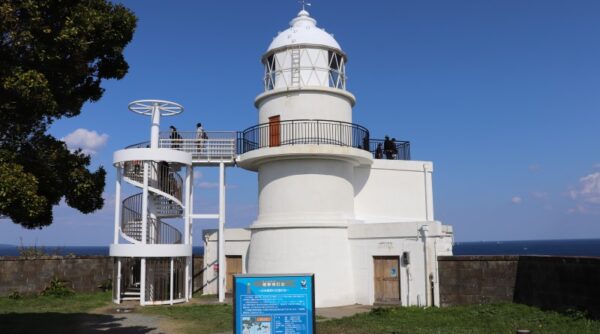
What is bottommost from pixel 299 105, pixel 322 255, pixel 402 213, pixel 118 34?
pixel 322 255

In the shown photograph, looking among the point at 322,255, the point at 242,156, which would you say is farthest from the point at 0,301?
the point at 322,255

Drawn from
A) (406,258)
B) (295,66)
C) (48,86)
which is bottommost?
(406,258)

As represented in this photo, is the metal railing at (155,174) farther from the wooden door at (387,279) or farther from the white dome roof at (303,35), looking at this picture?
the wooden door at (387,279)

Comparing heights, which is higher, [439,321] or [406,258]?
[406,258]

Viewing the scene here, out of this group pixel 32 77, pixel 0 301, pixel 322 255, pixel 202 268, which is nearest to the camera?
pixel 32 77

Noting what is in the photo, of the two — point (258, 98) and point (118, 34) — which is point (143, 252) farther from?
point (118, 34)

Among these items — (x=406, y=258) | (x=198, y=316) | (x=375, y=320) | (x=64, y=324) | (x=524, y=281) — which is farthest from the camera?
(x=406, y=258)

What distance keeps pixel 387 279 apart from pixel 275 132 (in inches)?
262

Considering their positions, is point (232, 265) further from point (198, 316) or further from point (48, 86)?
point (48, 86)

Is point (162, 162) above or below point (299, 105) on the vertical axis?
below

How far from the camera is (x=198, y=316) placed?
652 inches

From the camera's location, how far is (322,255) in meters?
19.3

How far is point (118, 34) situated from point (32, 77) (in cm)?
184

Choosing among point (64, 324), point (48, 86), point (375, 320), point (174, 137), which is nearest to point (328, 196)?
point (375, 320)
